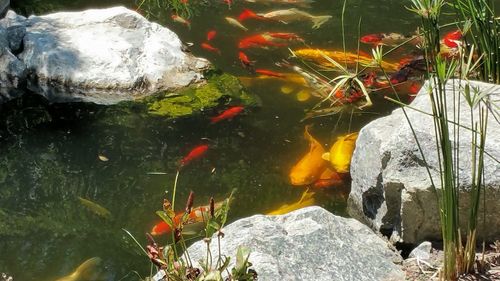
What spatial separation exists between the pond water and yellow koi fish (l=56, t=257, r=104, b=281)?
2.2 inches

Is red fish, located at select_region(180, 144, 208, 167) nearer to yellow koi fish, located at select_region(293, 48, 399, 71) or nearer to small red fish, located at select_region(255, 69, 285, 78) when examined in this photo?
small red fish, located at select_region(255, 69, 285, 78)

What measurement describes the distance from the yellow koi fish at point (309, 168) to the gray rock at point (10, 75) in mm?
2297

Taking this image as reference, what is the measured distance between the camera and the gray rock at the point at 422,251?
3.39 m

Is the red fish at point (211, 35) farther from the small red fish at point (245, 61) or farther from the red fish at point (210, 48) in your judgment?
the small red fish at point (245, 61)

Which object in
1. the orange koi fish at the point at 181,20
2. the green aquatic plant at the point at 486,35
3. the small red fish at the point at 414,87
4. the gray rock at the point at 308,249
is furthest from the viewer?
the orange koi fish at the point at 181,20

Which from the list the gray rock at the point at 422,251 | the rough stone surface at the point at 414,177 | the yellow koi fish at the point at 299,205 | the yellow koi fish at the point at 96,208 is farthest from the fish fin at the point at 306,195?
the yellow koi fish at the point at 96,208

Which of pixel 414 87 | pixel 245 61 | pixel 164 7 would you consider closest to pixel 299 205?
pixel 414 87

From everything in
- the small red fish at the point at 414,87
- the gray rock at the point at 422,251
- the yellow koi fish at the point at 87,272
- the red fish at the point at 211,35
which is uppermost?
the small red fish at the point at 414,87

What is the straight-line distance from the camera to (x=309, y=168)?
4.58m

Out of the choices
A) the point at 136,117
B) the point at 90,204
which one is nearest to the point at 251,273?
the point at 90,204

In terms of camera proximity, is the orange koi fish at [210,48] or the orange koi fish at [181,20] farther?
the orange koi fish at [181,20]

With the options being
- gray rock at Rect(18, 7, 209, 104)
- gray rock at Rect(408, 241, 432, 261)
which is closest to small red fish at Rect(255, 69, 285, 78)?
gray rock at Rect(18, 7, 209, 104)

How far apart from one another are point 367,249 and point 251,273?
895 millimetres

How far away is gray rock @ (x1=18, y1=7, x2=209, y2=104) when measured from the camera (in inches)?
218
